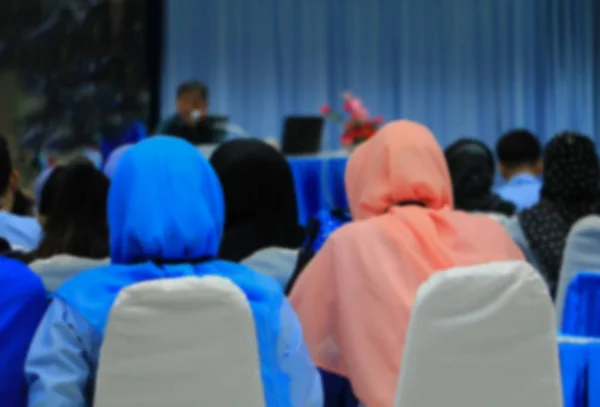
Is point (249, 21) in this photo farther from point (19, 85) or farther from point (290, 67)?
point (19, 85)

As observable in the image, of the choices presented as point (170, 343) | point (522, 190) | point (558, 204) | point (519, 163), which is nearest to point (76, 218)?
point (170, 343)

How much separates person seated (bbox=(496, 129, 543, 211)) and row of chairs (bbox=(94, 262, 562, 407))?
9.10ft

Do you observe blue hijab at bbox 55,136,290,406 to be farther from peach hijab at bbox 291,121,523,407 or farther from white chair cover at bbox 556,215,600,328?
white chair cover at bbox 556,215,600,328

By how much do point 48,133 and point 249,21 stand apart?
195cm

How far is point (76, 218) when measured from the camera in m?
2.59

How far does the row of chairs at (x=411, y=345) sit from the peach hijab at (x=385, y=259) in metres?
0.55

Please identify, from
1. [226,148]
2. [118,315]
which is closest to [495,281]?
[118,315]

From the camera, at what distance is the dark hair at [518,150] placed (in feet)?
14.9

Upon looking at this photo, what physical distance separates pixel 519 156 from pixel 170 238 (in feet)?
9.86

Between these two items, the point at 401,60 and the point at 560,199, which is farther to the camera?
the point at 401,60

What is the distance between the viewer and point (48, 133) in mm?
7035

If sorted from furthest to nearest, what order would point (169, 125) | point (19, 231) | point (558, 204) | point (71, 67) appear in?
point (71, 67) < point (169, 125) < point (19, 231) < point (558, 204)

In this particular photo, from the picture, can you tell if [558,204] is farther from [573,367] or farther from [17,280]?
[17,280]

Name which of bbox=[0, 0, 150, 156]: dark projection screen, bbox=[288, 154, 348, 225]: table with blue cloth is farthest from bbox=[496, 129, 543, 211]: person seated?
bbox=[0, 0, 150, 156]: dark projection screen
